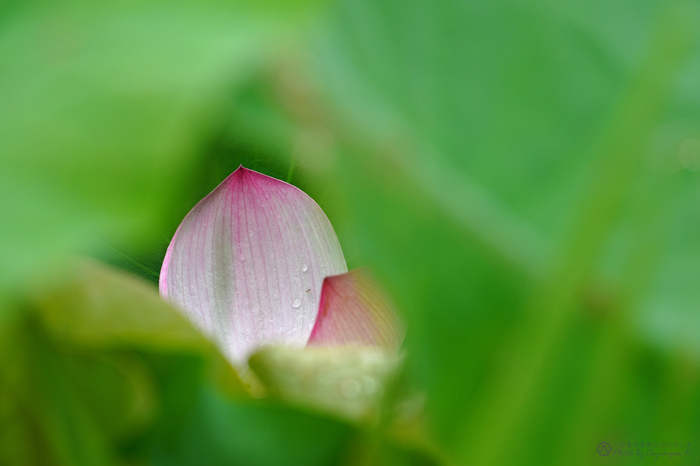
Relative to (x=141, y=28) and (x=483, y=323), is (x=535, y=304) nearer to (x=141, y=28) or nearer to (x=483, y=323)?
(x=483, y=323)

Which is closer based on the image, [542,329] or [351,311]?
[542,329]

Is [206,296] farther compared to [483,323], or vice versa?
[206,296]

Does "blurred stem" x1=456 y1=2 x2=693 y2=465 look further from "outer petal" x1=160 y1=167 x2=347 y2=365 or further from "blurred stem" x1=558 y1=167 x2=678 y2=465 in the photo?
"outer petal" x1=160 y1=167 x2=347 y2=365

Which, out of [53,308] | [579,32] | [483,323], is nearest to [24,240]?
[53,308]

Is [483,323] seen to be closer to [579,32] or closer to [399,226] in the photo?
[399,226]

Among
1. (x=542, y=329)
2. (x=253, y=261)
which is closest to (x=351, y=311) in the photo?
(x=253, y=261)

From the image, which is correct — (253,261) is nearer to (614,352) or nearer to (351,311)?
(351,311)

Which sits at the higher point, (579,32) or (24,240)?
(579,32)
